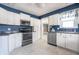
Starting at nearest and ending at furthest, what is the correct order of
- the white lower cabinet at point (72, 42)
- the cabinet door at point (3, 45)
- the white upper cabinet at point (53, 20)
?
the cabinet door at point (3, 45) → the white lower cabinet at point (72, 42) → the white upper cabinet at point (53, 20)

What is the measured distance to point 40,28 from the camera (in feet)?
8.03

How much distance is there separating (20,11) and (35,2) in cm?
42

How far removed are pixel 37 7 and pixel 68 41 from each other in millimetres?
1138

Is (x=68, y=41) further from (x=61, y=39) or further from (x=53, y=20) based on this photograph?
(x=53, y=20)

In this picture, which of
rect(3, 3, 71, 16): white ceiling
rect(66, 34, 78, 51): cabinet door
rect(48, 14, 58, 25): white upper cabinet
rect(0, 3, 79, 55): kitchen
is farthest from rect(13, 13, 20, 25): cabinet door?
rect(66, 34, 78, 51): cabinet door

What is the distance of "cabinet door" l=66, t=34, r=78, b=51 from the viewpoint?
2346 millimetres

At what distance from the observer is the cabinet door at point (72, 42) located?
7.70ft

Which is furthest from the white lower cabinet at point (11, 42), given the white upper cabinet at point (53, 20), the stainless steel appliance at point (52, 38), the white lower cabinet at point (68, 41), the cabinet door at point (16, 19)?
the white lower cabinet at point (68, 41)

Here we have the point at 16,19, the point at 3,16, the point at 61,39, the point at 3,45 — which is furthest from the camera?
the point at 61,39

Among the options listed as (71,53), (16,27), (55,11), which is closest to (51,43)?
(71,53)

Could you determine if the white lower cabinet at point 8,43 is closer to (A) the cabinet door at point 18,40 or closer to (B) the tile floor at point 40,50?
(A) the cabinet door at point 18,40

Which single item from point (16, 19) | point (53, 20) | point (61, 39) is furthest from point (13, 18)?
point (61, 39)

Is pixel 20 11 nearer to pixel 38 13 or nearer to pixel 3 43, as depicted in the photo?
pixel 38 13

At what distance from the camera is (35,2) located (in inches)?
90.0
